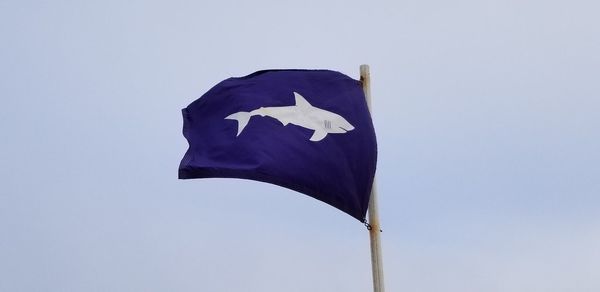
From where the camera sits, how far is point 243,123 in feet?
40.6

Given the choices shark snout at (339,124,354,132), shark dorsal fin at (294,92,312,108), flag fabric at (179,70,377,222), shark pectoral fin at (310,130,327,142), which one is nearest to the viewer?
flag fabric at (179,70,377,222)

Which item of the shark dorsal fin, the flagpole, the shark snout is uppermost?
the shark dorsal fin

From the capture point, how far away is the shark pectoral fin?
12.0 m

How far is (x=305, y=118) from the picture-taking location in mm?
12531

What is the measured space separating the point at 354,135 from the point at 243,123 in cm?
190

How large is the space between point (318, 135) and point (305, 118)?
1.81 ft

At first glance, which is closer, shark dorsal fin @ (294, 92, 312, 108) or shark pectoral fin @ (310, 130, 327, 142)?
shark pectoral fin @ (310, 130, 327, 142)

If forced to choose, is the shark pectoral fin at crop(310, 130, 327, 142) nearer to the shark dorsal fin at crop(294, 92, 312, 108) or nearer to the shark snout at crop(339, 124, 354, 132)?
the shark snout at crop(339, 124, 354, 132)

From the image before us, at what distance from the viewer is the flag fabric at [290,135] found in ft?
36.9

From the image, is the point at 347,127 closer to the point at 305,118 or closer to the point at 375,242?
the point at 305,118

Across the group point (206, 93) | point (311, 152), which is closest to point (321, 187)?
point (311, 152)

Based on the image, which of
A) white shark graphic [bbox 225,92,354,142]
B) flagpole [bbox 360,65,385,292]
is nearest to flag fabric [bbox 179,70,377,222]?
white shark graphic [bbox 225,92,354,142]

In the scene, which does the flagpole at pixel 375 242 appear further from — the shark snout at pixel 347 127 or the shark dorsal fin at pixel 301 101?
the shark dorsal fin at pixel 301 101

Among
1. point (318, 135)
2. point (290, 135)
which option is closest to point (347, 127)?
point (318, 135)
